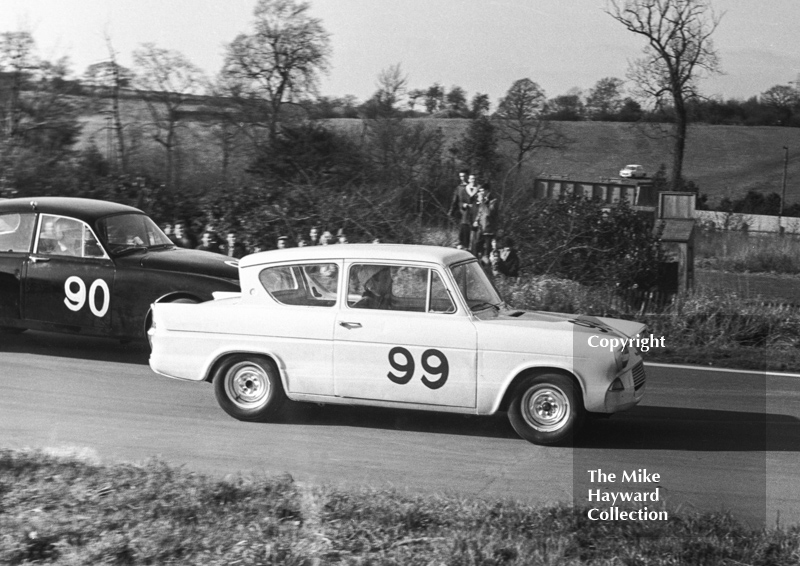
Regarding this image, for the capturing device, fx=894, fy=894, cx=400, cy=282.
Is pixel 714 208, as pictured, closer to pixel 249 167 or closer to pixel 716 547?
pixel 249 167

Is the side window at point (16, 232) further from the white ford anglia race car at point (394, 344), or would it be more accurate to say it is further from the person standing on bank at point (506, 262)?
the person standing on bank at point (506, 262)

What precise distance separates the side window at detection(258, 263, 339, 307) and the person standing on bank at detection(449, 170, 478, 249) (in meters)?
6.73

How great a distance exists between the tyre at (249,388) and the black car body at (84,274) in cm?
189

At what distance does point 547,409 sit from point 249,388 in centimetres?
249

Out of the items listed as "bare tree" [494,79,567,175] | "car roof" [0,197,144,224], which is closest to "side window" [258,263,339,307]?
"car roof" [0,197,144,224]

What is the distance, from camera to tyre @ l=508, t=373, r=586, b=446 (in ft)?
22.3

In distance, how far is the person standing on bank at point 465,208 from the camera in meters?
14.1

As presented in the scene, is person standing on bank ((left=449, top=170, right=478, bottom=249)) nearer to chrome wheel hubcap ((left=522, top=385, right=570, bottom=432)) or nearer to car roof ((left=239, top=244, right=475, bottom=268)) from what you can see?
car roof ((left=239, top=244, right=475, bottom=268))

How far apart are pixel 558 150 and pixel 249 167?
54.3 feet

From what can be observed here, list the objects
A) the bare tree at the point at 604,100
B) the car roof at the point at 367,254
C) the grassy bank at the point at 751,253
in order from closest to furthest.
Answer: the car roof at the point at 367,254
the grassy bank at the point at 751,253
the bare tree at the point at 604,100

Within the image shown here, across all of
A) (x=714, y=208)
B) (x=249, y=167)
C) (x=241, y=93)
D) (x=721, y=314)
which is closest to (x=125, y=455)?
(x=721, y=314)

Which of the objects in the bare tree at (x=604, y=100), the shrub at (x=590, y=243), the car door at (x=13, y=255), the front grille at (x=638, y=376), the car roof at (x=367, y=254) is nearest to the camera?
the front grille at (x=638, y=376)

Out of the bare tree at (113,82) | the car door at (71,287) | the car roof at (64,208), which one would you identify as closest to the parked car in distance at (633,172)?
the bare tree at (113,82)

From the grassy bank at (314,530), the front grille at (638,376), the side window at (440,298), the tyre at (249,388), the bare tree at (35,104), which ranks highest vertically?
the bare tree at (35,104)
